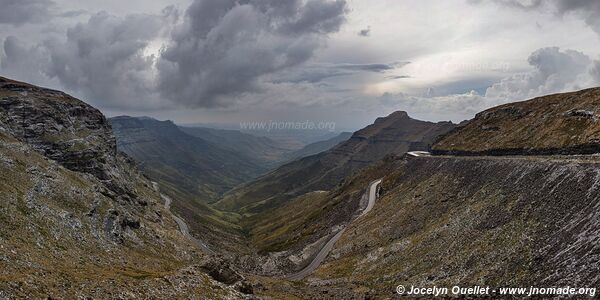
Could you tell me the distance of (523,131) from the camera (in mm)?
115375

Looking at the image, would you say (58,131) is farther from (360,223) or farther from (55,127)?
(360,223)

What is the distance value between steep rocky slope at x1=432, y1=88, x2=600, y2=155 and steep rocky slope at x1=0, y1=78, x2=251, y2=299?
8543cm

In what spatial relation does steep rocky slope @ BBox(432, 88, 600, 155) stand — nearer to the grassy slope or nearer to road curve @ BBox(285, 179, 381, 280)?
road curve @ BBox(285, 179, 381, 280)

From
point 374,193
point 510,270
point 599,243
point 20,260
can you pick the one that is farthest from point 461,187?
point 20,260

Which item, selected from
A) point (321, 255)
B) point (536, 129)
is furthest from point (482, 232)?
point (536, 129)

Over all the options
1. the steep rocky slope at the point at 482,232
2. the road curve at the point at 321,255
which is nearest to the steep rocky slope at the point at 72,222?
the road curve at the point at 321,255

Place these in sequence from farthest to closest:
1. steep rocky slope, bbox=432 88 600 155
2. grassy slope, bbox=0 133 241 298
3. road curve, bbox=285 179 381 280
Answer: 1. road curve, bbox=285 179 381 280
2. steep rocky slope, bbox=432 88 600 155
3. grassy slope, bbox=0 133 241 298

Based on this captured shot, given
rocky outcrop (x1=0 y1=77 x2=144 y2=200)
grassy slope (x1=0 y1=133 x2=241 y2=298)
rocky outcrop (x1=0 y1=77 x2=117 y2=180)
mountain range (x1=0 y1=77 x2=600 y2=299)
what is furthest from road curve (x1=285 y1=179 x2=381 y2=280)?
rocky outcrop (x1=0 y1=77 x2=117 y2=180)

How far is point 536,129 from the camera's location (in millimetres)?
109438

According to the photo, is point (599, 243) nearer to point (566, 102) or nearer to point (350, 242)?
point (350, 242)

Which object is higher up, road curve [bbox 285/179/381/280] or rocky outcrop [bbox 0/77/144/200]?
rocky outcrop [bbox 0/77/144/200]

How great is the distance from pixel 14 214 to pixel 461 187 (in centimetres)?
9235

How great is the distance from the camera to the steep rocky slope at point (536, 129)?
87.6 m

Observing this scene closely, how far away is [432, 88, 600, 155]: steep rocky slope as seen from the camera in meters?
87.6
